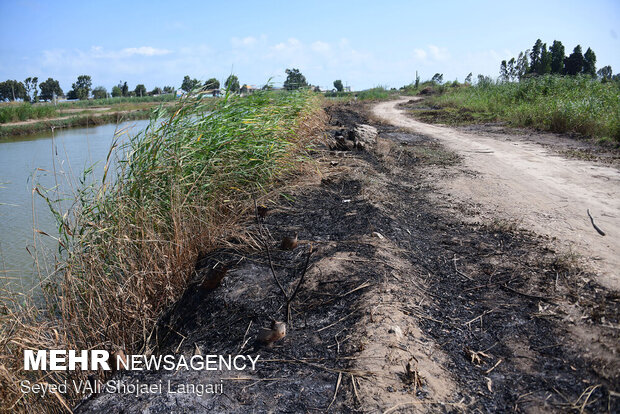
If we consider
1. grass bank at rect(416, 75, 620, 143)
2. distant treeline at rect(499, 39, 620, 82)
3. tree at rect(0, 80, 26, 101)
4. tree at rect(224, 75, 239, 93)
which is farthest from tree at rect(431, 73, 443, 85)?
tree at rect(0, 80, 26, 101)

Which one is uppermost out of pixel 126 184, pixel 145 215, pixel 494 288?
pixel 126 184

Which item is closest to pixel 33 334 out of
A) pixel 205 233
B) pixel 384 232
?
pixel 205 233

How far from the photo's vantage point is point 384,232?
3.03 metres

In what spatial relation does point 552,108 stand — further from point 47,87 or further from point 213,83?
point 47,87

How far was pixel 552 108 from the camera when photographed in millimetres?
8914

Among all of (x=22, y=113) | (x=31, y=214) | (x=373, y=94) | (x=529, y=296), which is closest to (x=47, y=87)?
(x=22, y=113)

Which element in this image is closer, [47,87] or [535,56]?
[535,56]

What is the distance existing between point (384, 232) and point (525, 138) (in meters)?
6.38

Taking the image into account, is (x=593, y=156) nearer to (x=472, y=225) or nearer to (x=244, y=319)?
(x=472, y=225)

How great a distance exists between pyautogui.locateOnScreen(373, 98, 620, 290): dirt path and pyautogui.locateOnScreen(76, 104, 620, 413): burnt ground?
261 mm

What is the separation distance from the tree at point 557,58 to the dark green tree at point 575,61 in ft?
2.09

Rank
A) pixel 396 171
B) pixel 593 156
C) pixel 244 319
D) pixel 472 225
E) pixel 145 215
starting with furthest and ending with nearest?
1. pixel 593 156
2. pixel 396 171
3. pixel 472 225
4. pixel 145 215
5. pixel 244 319

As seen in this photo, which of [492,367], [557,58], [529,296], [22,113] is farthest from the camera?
[557,58]

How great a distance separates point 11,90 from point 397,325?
60.1 metres
